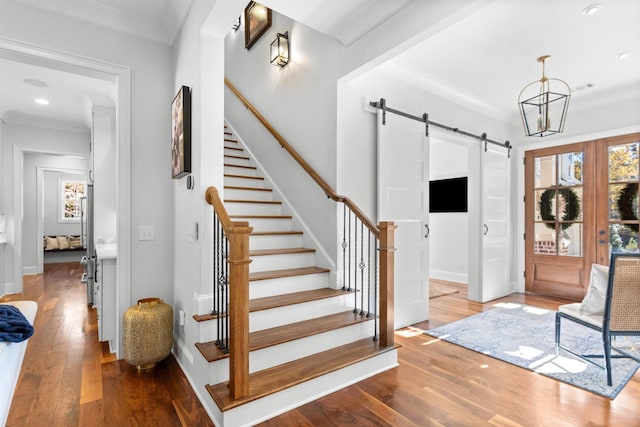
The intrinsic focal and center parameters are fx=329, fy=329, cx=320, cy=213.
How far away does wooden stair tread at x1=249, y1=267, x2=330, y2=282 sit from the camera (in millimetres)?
2702

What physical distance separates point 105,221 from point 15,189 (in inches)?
100

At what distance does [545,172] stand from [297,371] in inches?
194

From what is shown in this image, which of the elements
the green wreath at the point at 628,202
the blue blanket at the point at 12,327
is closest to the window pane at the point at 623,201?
the green wreath at the point at 628,202

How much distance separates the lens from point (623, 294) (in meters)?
2.24

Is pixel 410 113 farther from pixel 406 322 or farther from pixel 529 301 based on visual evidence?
pixel 529 301

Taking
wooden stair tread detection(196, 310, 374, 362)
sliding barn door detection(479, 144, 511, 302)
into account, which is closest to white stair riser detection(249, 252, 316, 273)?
wooden stair tread detection(196, 310, 374, 362)

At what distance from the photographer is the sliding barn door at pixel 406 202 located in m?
3.41

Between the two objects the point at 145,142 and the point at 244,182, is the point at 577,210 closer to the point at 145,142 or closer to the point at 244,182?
the point at 244,182

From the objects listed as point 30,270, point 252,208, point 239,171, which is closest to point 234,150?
point 239,171

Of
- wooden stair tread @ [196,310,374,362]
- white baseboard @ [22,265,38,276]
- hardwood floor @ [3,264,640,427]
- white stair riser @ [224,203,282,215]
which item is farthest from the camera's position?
white baseboard @ [22,265,38,276]

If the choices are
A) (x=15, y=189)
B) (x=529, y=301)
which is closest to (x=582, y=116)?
(x=529, y=301)

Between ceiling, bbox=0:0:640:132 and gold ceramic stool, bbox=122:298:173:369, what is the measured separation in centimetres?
212

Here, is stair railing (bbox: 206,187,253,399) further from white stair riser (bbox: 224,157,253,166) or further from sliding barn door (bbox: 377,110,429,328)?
white stair riser (bbox: 224,157,253,166)

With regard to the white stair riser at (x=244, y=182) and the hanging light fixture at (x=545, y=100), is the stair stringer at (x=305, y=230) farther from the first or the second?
the hanging light fixture at (x=545, y=100)
